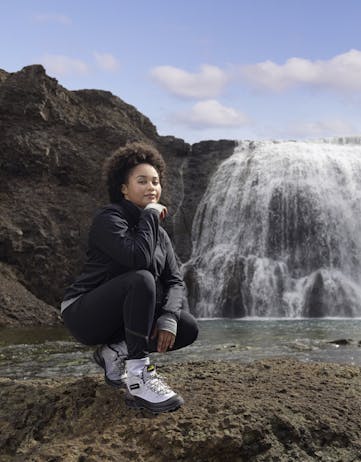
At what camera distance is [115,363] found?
150 inches

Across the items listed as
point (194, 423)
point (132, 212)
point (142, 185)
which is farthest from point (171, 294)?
point (194, 423)

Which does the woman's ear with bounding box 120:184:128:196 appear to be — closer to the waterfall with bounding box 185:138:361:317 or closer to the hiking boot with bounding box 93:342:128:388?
the hiking boot with bounding box 93:342:128:388

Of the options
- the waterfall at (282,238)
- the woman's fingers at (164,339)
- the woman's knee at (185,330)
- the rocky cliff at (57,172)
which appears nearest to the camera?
the woman's fingers at (164,339)

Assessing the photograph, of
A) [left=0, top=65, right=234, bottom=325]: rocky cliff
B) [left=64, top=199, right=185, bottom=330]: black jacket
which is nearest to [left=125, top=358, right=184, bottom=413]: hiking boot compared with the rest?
[left=64, top=199, right=185, bottom=330]: black jacket

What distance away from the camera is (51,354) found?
10.6 m

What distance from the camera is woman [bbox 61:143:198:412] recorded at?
11.5ft

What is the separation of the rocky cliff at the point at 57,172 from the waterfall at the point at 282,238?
207 centimetres

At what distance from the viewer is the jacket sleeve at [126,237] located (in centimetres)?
356

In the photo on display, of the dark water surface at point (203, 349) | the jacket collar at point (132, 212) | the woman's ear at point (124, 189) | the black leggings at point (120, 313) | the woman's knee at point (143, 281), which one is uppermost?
the woman's ear at point (124, 189)

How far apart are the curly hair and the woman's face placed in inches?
2.4

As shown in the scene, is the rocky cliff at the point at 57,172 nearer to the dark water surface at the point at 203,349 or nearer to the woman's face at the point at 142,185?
the dark water surface at the point at 203,349

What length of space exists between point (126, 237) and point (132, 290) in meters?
0.35

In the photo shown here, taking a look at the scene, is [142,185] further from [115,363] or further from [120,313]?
[115,363]

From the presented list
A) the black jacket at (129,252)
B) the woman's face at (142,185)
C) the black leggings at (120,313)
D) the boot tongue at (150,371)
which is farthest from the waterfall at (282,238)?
the boot tongue at (150,371)
